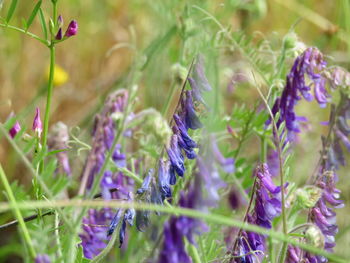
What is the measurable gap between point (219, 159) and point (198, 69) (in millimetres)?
225

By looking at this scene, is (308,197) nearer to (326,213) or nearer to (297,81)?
(326,213)

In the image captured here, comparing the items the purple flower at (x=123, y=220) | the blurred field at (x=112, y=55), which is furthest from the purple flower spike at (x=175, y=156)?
the blurred field at (x=112, y=55)

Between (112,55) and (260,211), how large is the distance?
3081mm

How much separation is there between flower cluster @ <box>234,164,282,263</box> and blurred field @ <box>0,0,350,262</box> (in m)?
1.82

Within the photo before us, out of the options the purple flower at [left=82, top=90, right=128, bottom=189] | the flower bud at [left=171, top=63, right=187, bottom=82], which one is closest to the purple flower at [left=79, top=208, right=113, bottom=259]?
the purple flower at [left=82, top=90, right=128, bottom=189]

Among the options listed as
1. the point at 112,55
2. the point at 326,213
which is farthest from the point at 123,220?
the point at 112,55

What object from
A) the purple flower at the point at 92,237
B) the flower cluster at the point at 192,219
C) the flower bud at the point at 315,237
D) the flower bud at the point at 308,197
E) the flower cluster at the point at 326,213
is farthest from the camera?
the purple flower at the point at 92,237

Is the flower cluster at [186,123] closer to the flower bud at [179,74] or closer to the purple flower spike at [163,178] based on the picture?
the purple flower spike at [163,178]

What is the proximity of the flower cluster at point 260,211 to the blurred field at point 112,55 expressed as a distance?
1816 mm

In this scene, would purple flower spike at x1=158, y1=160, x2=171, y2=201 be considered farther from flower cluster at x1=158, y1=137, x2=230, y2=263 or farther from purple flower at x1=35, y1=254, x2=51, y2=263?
purple flower at x1=35, y1=254, x2=51, y2=263

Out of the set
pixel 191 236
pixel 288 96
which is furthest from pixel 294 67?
pixel 191 236

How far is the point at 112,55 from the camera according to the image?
4.45 meters

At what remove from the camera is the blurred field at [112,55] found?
362 centimetres

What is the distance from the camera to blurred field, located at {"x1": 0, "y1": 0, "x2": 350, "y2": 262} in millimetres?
3619
